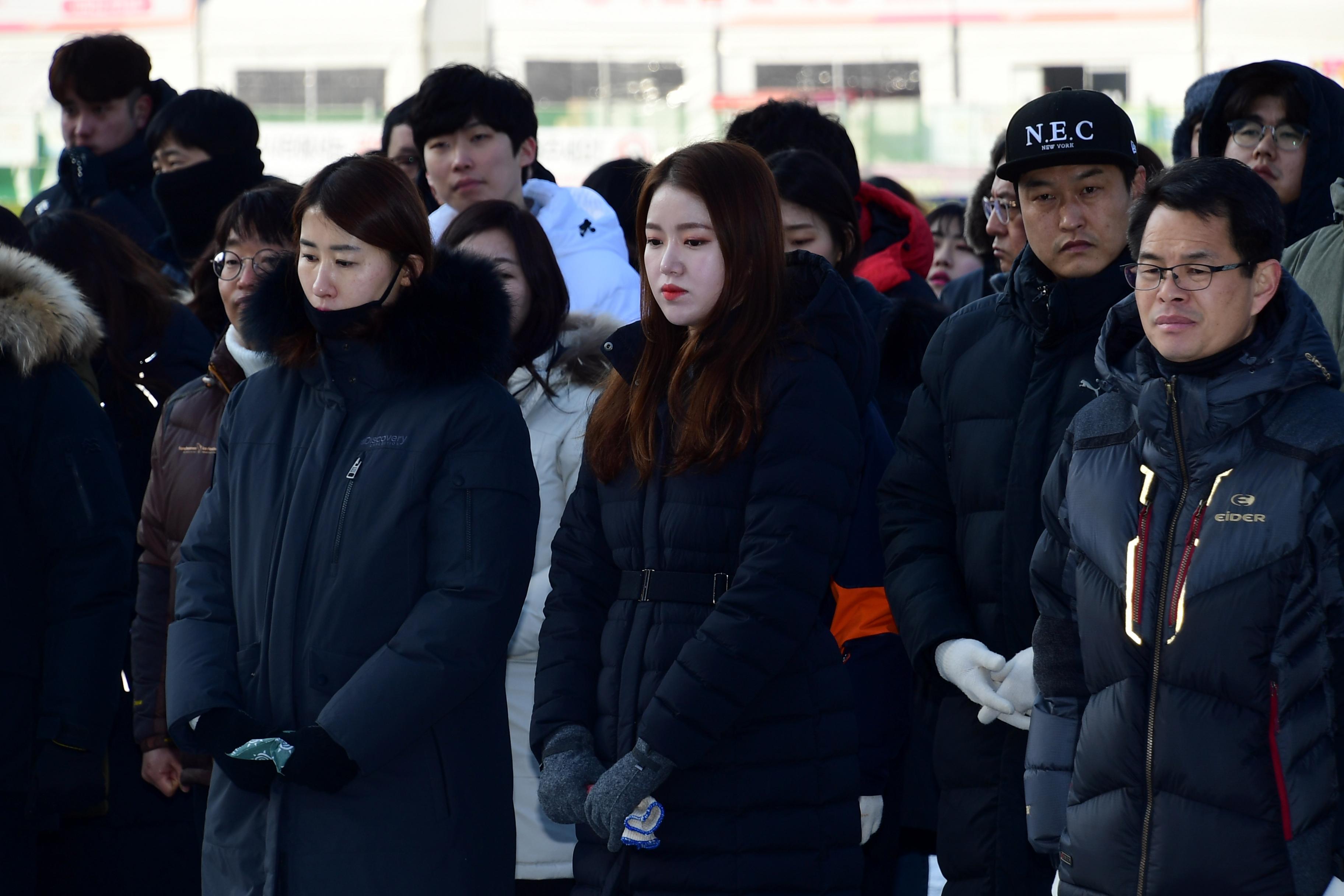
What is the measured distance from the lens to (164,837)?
4.24 metres

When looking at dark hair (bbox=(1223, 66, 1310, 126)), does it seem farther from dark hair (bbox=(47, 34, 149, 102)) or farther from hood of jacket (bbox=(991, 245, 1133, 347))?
dark hair (bbox=(47, 34, 149, 102))

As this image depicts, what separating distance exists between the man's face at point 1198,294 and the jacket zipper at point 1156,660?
0.16 meters

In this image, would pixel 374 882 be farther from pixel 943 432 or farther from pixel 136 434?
pixel 136 434

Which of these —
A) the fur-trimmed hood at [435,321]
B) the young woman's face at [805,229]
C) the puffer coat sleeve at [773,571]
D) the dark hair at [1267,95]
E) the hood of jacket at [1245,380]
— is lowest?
the puffer coat sleeve at [773,571]

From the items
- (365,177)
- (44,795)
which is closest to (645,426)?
(365,177)

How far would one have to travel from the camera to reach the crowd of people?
97.9 inches

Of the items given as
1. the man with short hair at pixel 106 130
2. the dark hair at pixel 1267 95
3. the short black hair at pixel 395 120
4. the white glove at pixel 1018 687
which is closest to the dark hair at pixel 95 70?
the man with short hair at pixel 106 130

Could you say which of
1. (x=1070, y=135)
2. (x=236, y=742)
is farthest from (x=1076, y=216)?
(x=236, y=742)

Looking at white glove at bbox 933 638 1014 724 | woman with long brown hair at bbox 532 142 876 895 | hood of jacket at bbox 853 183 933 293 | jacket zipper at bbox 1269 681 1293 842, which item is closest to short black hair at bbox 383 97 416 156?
hood of jacket at bbox 853 183 933 293

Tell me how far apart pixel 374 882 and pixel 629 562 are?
28.6 inches

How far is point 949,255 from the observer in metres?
8.07

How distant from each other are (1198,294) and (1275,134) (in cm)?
159

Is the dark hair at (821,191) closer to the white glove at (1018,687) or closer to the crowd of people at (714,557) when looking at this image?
the crowd of people at (714,557)

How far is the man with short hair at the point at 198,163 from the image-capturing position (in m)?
5.11
